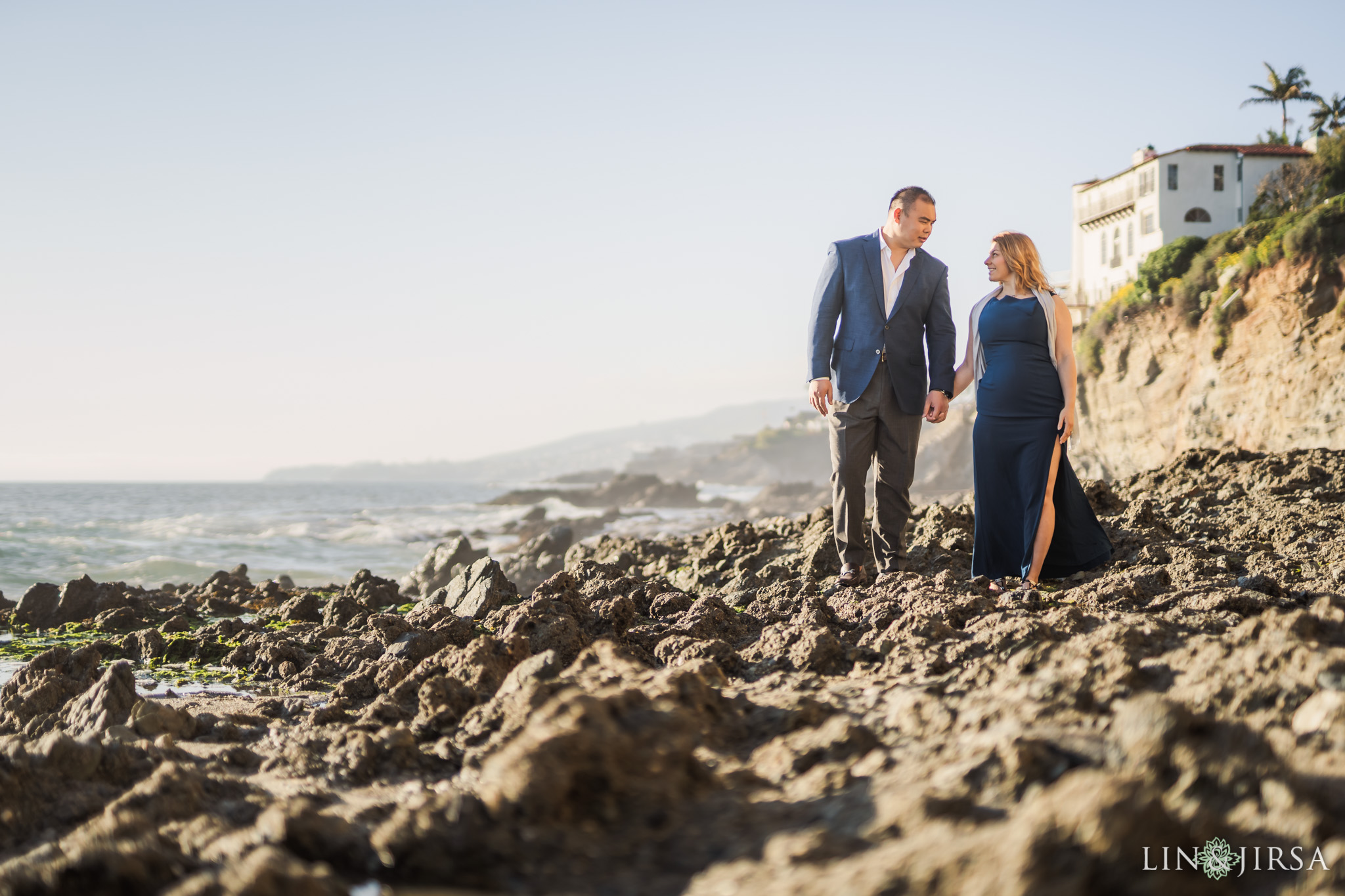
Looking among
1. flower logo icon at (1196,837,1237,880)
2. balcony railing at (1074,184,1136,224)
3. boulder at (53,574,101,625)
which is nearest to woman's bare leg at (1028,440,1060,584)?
flower logo icon at (1196,837,1237,880)

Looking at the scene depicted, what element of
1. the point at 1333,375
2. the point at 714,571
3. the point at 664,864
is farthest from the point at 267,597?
the point at 1333,375

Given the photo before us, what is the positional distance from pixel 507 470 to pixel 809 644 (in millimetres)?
186753

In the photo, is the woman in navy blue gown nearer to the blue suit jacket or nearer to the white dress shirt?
the blue suit jacket

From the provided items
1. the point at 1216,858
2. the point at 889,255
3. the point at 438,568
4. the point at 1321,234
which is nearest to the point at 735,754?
the point at 1216,858

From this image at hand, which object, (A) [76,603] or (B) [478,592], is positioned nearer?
(B) [478,592]

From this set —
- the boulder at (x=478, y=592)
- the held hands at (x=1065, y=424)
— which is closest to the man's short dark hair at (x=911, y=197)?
the held hands at (x=1065, y=424)

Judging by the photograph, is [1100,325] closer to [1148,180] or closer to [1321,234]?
[1321,234]

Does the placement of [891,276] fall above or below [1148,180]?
below

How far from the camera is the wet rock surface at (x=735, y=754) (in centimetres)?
148

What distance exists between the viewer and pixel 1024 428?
523 cm

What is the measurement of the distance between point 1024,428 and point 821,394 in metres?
1.16

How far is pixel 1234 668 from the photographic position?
7.52 ft

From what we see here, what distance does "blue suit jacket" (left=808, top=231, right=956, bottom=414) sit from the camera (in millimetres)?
5273

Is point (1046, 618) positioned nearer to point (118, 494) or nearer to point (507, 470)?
point (118, 494)
